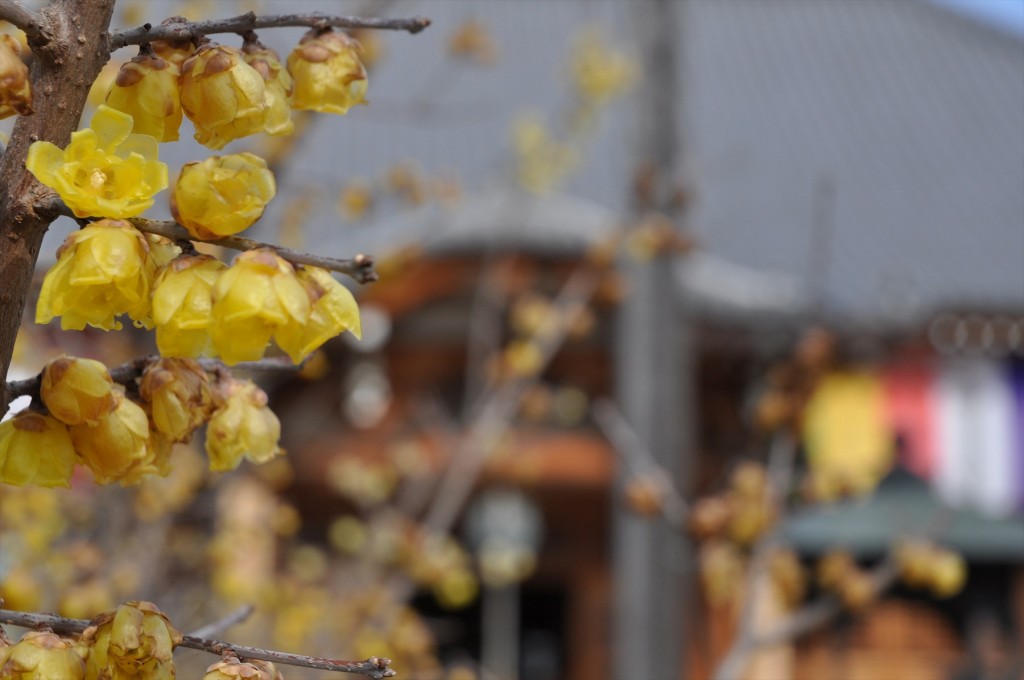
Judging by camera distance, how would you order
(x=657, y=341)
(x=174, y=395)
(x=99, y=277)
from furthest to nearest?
(x=657, y=341) < (x=174, y=395) < (x=99, y=277)

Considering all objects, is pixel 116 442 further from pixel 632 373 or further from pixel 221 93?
pixel 632 373

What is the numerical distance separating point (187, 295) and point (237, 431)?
8.0 inches

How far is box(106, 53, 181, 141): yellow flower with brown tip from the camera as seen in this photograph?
801mm

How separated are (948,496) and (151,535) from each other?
5423 mm

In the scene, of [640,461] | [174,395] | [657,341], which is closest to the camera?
[174,395]

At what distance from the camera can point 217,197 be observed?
75 cm

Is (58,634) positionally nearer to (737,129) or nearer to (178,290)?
(178,290)

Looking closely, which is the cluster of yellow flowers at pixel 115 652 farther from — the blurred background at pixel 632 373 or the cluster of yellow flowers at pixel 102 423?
the blurred background at pixel 632 373

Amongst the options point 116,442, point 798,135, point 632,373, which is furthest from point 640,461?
point 798,135

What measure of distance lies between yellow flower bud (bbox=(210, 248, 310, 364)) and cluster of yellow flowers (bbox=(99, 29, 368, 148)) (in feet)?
0.39

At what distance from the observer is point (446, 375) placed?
7.61 m

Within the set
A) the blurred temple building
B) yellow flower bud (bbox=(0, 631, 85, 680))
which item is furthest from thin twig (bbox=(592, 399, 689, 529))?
yellow flower bud (bbox=(0, 631, 85, 680))

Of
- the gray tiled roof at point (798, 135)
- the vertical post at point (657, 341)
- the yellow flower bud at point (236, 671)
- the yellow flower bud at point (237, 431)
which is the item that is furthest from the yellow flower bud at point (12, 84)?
the gray tiled roof at point (798, 135)

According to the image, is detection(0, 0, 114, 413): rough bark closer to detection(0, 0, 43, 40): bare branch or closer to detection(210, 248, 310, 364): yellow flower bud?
detection(0, 0, 43, 40): bare branch
